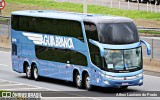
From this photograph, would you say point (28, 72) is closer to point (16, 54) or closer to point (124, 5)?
point (16, 54)

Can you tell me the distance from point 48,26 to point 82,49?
315 centimetres

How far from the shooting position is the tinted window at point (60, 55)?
30.3 meters

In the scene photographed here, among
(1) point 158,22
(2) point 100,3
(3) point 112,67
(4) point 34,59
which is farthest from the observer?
(2) point 100,3

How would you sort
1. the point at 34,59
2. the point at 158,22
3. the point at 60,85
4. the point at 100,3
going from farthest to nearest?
the point at 100,3 < the point at 158,22 < the point at 34,59 < the point at 60,85

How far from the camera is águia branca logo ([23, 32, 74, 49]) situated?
1224 inches

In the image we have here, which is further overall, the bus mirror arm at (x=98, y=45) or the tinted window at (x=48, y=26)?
the tinted window at (x=48, y=26)

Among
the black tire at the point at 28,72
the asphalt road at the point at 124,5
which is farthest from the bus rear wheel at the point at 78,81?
the asphalt road at the point at 124,5

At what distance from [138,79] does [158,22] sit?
35.2 m

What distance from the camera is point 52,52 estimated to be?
106 feet

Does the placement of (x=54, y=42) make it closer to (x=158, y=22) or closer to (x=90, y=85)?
(x=90, y=85)

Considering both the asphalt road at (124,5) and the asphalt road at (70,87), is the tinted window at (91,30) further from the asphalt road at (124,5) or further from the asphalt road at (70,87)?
the asphalt road at (124,5)

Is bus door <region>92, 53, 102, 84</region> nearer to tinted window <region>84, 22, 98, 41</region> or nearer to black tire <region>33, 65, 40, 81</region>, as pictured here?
tinted window <region>84, 22, 98, 41</region>

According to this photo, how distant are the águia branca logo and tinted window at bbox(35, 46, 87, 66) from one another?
0.22 m

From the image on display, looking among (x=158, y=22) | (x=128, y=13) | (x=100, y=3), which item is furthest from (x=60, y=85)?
(x=100, y=3)
